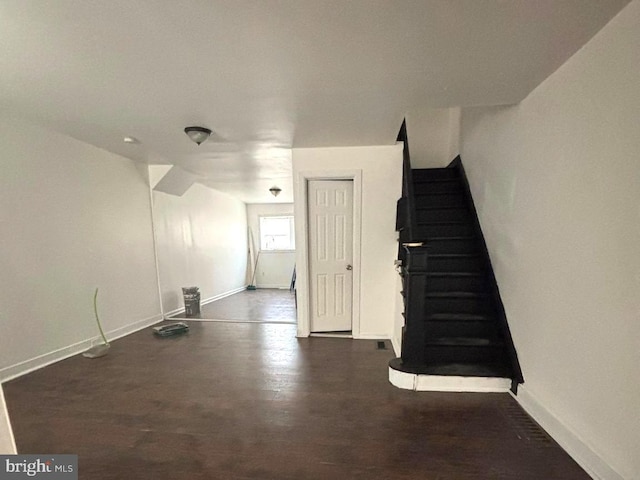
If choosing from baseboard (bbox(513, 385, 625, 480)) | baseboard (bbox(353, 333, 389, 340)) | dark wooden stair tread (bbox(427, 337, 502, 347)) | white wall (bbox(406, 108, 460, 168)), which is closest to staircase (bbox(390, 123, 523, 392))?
dark wooden stair tread (bbox(427, 337, 502, 347))

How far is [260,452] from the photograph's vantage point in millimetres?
1675

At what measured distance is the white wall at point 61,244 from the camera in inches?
101

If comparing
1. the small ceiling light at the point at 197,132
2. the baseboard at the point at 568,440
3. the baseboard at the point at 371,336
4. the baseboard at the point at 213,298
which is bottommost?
the baseboard at the point at 213,298

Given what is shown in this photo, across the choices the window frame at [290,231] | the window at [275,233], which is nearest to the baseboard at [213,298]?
the window frame at [290,231]

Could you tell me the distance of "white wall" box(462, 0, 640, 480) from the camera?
1322mm

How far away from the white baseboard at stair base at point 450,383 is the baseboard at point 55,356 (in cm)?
338

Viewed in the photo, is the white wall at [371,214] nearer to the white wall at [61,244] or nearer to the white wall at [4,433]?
the white wall at [61,244]

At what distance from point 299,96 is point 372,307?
8.53 ft

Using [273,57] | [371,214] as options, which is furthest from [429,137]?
[273,57]

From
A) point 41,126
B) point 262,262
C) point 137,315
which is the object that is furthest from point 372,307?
point 262,262

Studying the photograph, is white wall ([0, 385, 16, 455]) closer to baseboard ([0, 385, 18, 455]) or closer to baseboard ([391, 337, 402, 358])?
baseboard ([0, 385, 18, 455])

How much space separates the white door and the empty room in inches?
1.2

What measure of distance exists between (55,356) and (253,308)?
2.90 metres

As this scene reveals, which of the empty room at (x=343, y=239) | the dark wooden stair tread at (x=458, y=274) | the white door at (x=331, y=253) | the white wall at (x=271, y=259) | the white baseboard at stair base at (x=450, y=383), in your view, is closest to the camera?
the empty room at (x=343, y=239)
